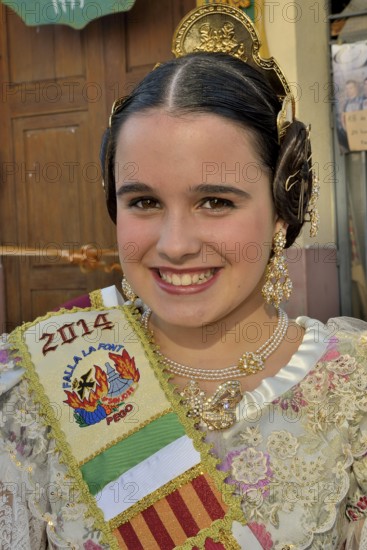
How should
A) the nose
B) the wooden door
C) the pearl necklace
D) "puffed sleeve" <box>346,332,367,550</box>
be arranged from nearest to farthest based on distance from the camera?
1. the nose
2. "puffed sleeve" <box>346,332,367,550</box>
3. the pearl necklace
4. the wooden door

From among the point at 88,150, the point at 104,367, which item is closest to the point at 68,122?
the point at 88,150

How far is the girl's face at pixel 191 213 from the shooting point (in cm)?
129

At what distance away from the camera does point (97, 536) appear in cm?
137

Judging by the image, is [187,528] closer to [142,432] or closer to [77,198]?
[142,432]

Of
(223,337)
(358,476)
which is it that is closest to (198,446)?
(223,337)

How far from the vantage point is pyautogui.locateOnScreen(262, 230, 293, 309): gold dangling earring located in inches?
59.5

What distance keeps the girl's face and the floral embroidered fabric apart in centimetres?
28

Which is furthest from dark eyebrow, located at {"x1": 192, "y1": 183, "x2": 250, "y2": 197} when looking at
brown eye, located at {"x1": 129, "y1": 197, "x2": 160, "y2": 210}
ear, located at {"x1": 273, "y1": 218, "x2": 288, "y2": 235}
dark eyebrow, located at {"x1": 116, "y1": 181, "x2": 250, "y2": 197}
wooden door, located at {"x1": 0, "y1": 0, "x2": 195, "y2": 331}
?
wooden door, located at {"x1": 0, "y1": 0, "x2": 195, "y2": 331}

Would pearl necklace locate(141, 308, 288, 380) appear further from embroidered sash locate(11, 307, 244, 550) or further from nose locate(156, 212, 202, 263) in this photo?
nose locate(156, 212, 202, 263)

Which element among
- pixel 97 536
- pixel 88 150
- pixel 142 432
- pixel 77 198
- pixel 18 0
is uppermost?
pixel 18 0

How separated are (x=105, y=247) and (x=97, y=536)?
2.93m

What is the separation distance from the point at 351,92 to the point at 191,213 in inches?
101

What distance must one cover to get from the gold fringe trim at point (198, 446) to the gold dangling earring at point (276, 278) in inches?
12.1

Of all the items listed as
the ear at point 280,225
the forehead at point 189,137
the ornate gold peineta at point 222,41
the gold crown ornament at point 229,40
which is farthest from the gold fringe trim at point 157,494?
the ornate gold peineta at point 222,41
